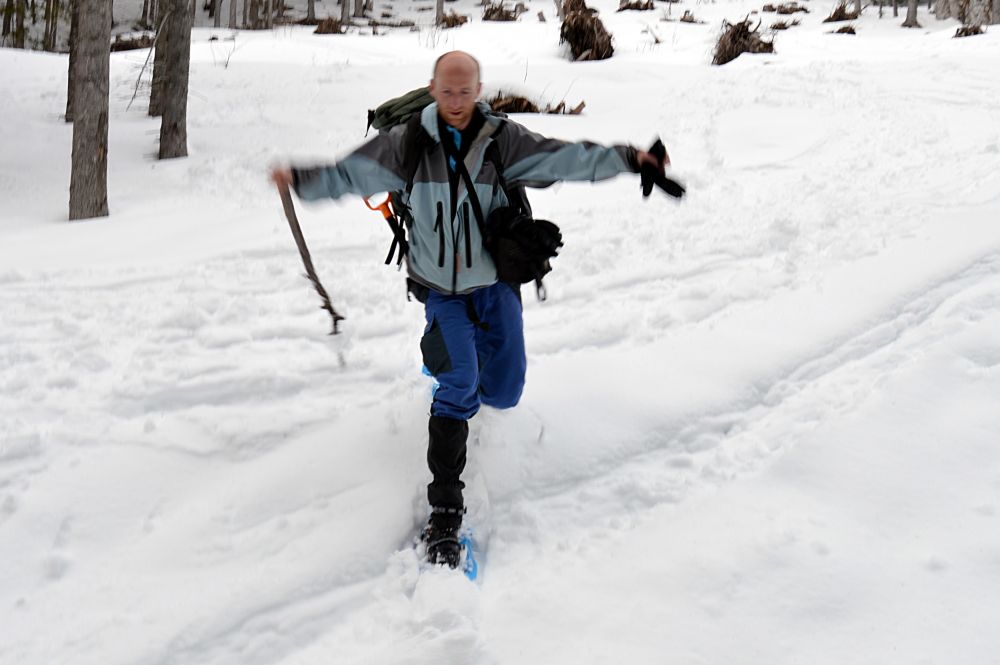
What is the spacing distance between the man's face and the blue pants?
69 cm

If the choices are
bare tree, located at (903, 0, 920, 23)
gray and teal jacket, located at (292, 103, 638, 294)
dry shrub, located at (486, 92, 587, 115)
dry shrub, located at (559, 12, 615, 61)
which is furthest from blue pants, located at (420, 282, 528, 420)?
bare tree, located at (903, 0, 920, 23)

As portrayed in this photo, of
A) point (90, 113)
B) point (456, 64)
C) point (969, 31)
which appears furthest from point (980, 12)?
point (456, 64)

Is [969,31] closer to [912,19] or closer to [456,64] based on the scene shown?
[912,19]

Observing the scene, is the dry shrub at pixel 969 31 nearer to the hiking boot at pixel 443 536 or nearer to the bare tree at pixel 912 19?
the bare tree at pixel 912 19

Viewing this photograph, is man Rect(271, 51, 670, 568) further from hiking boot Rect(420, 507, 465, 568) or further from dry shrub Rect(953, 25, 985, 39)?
dry shrub Rect(953, 25, 985, 39)

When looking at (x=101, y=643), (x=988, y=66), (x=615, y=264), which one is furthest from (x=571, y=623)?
(x=988, y=66)

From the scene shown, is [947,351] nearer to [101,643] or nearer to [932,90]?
[101,643]

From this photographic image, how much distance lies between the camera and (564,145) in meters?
2.68

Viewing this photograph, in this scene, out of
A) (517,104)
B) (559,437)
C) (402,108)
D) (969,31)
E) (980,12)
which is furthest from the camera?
(980,12)

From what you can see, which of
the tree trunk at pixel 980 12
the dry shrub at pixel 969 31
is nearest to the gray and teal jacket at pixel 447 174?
the dry shrub at pixel 969 31

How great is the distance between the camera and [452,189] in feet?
8.64

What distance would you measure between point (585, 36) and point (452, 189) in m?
11.0

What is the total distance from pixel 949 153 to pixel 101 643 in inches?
289

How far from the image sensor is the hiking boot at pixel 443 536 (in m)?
2.60
